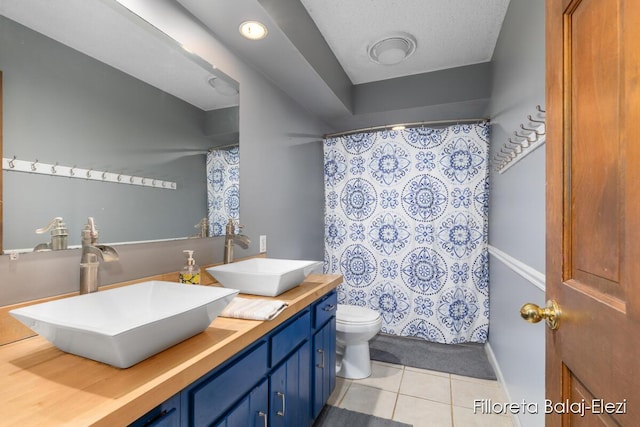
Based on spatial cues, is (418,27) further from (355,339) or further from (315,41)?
(355,339)

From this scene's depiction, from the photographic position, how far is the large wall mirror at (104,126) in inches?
35.4

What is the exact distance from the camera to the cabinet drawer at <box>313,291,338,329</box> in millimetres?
1546

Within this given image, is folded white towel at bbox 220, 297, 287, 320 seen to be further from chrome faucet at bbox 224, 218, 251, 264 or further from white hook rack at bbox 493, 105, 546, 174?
white hook rack at bbox 493, 105, 546, 174

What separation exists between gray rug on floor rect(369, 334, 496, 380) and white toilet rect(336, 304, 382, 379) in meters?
0.33

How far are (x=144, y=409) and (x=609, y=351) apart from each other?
90cm

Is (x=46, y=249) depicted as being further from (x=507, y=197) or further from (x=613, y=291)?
(x=507, y=197)

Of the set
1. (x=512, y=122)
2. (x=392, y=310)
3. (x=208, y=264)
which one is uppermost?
(x=512, y=122)

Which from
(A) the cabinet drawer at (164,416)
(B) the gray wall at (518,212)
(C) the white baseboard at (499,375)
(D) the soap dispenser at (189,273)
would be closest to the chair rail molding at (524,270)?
(B) the gray wall at (518,212)

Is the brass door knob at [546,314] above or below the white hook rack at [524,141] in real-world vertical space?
below

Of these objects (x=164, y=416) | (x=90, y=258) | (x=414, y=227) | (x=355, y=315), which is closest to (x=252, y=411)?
(x=164, y=416)

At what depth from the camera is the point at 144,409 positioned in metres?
0.60

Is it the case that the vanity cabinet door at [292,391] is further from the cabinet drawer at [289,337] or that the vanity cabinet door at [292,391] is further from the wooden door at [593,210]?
the wooden door at [593,210]

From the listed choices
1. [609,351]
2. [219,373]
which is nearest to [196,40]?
[219,373]

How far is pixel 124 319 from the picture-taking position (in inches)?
36.1
